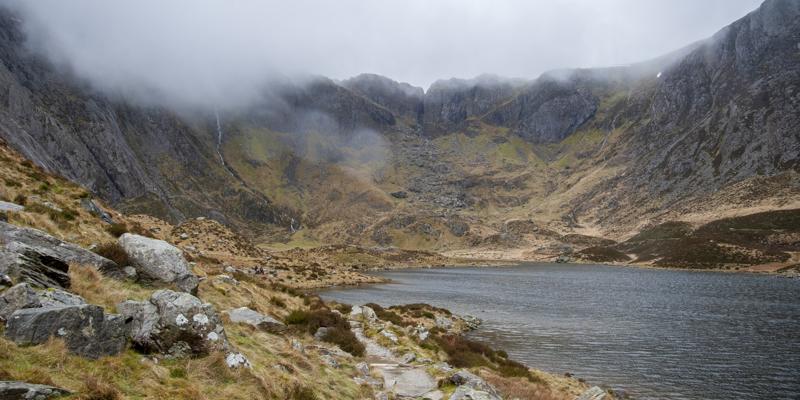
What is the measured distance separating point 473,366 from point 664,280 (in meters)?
108

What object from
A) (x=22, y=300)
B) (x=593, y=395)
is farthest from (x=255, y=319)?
(x=593, y=395)

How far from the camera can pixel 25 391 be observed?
7738mm

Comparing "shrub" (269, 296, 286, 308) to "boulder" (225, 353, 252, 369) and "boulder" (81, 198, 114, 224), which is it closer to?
"boulder" (81, 198, 114, 224)

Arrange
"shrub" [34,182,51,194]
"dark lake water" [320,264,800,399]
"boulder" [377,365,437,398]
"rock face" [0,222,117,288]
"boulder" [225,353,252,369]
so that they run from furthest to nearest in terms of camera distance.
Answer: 1. "dark lake water" [320,264,800,399]
2. "shrub" [34,182,51,194]
3. "boulder" [377,365,437,398]
4. "boulder" [225,353,252,369]
5. "rock face" [0,222,117,288]

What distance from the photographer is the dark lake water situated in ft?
115

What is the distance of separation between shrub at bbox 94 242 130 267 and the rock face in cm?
78

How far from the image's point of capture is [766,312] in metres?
65.8

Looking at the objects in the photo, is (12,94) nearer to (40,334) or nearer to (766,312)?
(40,334)

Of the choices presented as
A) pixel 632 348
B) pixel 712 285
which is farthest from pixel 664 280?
pixel 632 348

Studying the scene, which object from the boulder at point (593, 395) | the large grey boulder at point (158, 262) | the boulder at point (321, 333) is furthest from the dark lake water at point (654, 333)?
the large grey boulder at point (158, 262)

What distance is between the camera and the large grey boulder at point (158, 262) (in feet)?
56.6

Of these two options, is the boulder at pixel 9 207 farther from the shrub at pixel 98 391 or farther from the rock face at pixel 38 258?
the shrub at pixel 98 391

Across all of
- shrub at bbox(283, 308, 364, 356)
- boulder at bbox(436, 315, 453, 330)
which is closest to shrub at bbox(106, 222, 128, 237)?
shrub at bbox(283, 308, 364, 356)

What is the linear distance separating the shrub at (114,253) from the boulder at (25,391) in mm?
9499
